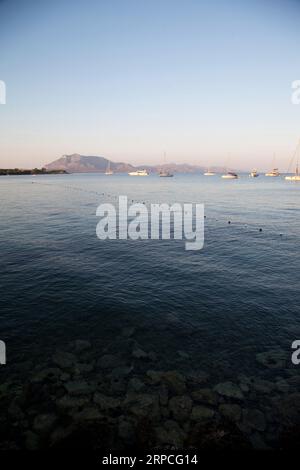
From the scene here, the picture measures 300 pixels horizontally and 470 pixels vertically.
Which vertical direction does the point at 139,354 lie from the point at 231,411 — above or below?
above

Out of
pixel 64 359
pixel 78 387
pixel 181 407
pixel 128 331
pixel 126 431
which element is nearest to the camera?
pixel 126 431

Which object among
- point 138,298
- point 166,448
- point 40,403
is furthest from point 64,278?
point 166,448

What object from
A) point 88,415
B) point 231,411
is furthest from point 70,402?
point 231,411

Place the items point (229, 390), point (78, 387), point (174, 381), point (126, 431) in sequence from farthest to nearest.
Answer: point (174, 381) → point (78, 387) → point (229, 390) → point (126, 431)

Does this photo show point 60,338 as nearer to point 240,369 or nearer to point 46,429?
point 46,429

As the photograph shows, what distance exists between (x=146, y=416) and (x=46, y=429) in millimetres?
4539

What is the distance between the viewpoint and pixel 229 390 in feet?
49.7

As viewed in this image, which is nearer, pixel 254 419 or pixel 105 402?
pixel 254 419

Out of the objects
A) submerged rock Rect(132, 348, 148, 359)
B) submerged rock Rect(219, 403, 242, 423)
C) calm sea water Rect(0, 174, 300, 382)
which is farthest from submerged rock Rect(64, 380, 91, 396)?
submerged rock Rect(219, 403, 242, 423)

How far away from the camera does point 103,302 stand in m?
24.1

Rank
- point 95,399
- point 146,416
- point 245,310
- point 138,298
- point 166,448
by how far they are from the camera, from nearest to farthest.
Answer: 1. point 166,448
2. point 146,416
3. point 95,399
4. point 245,310
5. point 138,298

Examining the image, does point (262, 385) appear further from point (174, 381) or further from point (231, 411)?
point (174, 381)

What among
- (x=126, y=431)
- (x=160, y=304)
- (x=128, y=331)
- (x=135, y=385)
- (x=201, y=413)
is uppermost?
(x=160, y=304)

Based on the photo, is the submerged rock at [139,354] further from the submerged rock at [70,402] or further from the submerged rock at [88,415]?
the submerged rock at [88,415]
